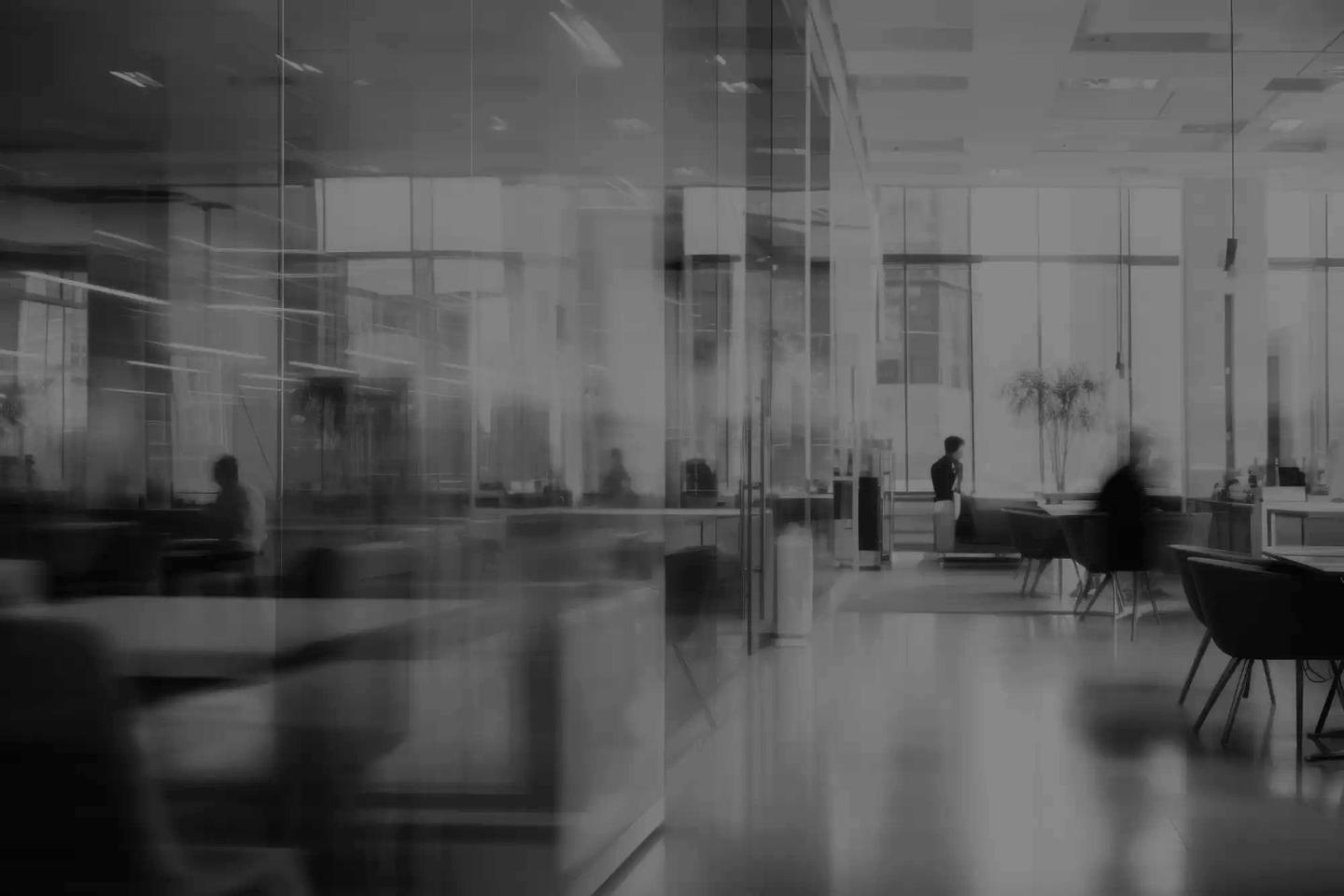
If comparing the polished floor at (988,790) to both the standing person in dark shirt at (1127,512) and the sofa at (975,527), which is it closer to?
the standing person in dark shirt at (1127,512)

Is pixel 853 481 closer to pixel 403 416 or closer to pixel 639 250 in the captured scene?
pixel 639 250

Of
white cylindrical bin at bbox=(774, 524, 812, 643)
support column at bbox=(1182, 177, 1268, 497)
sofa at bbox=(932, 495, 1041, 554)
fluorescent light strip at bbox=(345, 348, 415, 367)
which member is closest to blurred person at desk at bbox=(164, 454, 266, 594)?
fluorescent light strip at bbox=(345, 348, 415, 367)

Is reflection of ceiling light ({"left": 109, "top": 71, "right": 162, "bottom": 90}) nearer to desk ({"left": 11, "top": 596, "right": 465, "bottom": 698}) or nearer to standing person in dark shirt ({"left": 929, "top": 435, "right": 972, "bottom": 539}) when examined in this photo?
desk ({"left": 11, "top": 596, "right": 465, "bottom": 698})

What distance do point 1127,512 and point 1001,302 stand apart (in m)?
8.50

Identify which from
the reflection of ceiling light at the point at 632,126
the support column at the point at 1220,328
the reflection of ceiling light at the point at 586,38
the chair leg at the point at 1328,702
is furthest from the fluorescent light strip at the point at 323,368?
the support column at the point at 1220,328

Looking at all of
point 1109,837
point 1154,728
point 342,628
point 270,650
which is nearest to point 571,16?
point 342,628

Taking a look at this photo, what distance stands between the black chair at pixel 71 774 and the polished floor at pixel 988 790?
266cm

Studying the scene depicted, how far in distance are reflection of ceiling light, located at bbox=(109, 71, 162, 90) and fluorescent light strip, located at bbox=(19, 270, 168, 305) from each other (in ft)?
0.71

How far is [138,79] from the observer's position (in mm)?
1194

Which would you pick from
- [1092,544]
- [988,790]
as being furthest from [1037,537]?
[988,790]

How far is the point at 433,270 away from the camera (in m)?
2.16

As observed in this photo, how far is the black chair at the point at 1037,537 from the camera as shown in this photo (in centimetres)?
1144

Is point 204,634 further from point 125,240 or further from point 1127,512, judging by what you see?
point 1127,512

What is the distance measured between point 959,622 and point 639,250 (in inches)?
265
